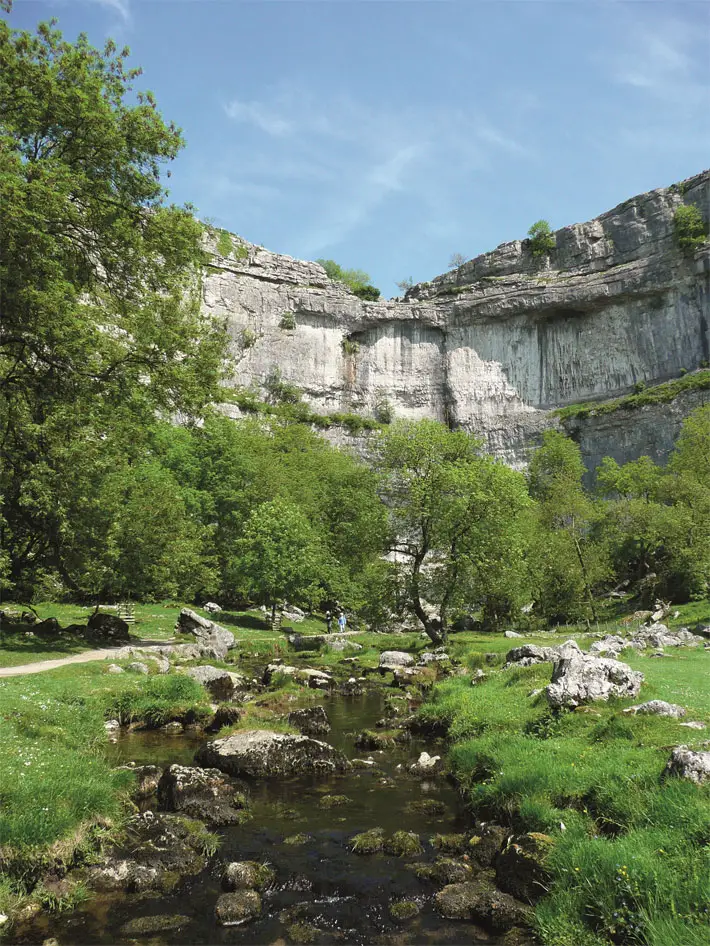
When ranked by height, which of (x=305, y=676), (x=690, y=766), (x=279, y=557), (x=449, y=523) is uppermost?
(x=449, y=523)

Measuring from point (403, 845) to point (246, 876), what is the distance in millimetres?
2400

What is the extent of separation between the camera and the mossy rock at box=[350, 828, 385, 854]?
29.2 feet

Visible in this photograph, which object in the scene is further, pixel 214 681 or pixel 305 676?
pixel 305 676

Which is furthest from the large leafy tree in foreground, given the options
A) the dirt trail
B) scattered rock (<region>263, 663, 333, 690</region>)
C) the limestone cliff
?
the limestone cliff

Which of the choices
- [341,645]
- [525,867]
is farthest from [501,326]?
[525,867]

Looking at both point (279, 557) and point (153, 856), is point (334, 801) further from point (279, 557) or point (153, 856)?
point (279, 557)

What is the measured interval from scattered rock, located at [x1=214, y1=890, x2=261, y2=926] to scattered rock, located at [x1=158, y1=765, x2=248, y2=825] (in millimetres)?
2451

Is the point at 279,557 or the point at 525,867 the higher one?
the point at 279,557

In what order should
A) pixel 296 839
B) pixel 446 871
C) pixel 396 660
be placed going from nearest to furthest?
pixel 446 871, pixel 296 839, pixel 396 660

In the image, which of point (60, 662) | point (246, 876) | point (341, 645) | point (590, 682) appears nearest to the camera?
point (246, 876)

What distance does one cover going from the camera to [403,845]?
29.2 feet

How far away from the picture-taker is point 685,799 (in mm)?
7121

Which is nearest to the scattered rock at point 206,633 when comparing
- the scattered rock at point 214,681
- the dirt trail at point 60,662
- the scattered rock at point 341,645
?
the dirt trail at point 60,662

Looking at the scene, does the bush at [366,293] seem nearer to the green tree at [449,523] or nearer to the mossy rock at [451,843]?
the green tree at [449,523]
